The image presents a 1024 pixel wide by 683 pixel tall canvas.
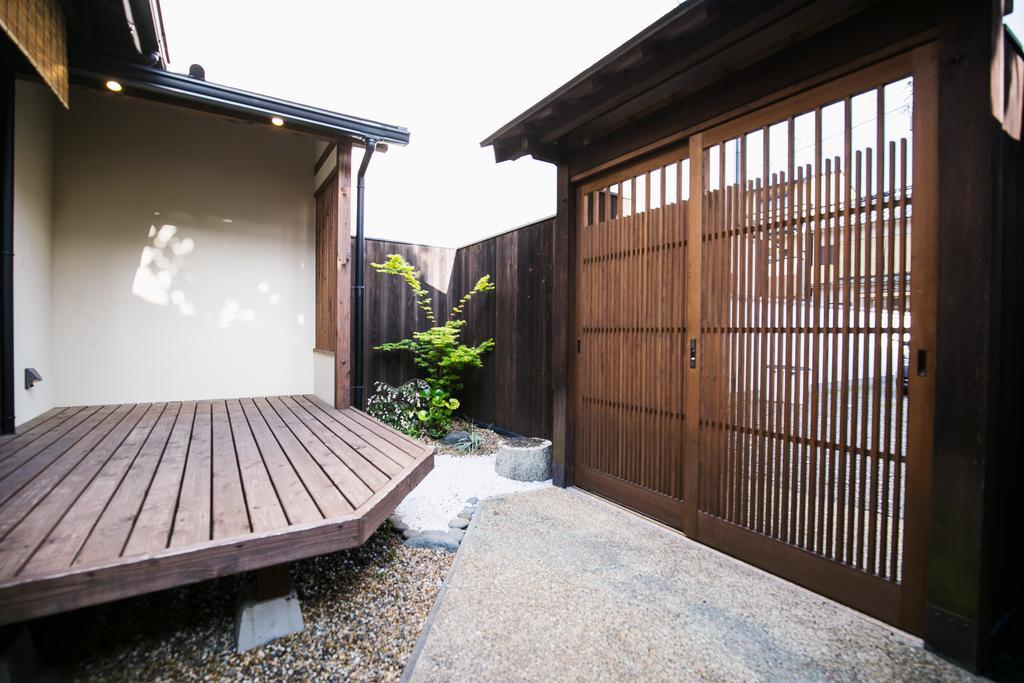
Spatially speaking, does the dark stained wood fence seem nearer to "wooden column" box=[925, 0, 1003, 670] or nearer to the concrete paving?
the concrete paving

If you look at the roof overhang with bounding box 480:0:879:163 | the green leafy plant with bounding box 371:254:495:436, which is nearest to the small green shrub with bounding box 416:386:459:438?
the green leafy plant with bounding box 371:254:495:436

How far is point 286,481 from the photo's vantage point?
2.14m

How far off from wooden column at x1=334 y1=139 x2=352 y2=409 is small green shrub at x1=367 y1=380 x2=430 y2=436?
0.92 meters

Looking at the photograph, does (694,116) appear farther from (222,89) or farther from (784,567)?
(222,89)

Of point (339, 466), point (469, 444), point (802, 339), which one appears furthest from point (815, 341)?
point (469, 444)

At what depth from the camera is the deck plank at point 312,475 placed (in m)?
1.84

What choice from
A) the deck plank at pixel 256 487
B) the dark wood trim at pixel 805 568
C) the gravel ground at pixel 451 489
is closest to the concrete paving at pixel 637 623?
the dark wood trim at pixel 805 568

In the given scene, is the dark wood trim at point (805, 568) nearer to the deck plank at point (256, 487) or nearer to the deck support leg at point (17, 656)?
the deck plank at point (256, 487)

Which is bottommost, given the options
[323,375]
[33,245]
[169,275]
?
[323,375]

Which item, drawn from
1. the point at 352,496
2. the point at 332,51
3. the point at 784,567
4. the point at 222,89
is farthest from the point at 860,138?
the point at 332,51

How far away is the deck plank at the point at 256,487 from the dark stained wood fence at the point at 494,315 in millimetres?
2309

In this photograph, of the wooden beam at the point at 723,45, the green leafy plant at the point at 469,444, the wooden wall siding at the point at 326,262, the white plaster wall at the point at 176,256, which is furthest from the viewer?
the green leafy plant at the point at 469,444

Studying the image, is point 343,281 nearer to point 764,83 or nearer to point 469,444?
point 469,444

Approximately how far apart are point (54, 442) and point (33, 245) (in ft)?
5.57
